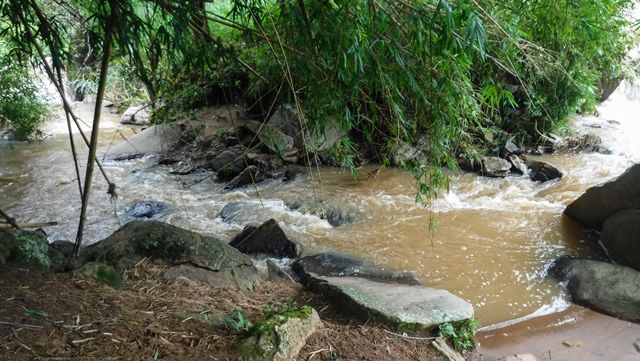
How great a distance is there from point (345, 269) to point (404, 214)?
6.01 ft

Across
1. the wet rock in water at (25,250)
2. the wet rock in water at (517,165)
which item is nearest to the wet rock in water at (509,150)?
the wet rock in water at (517,165)

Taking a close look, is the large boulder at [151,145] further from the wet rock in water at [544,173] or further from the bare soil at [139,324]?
the wet rock in water at [544,173]

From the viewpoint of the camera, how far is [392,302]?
9.70ft

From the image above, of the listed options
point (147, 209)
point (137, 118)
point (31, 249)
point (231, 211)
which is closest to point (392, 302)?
point (31, 249)

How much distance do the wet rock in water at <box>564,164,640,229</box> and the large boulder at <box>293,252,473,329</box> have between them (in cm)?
277

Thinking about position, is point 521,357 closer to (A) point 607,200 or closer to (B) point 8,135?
(A) point 607,200

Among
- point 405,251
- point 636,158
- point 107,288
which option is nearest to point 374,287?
point 405,251

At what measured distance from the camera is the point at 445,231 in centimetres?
504

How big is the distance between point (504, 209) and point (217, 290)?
4131 mm

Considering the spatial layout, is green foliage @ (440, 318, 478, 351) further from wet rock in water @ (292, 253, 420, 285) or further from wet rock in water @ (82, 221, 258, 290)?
wet rock in water @ (82, 221, 258, 290)

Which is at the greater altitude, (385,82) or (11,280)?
(385,82)

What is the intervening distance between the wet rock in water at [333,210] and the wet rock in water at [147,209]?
1581mm

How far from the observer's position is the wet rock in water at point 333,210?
5.41 m

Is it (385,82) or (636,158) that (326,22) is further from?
(636,158)
